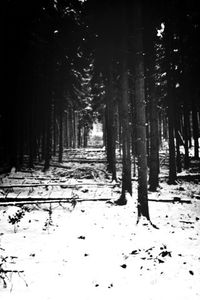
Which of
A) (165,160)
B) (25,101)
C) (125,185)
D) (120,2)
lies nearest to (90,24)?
(120,2)

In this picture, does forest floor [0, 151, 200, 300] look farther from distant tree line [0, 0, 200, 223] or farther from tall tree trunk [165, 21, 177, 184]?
tall tree trunk [165, 21, 177, 184]

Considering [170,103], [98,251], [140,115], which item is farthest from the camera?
[170,103]

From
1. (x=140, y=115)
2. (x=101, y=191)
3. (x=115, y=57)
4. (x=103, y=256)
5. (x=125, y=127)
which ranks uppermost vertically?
(x=115, y=57)

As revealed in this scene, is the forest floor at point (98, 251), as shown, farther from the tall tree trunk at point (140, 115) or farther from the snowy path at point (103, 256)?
the tall tree trunk at point (140, 115)

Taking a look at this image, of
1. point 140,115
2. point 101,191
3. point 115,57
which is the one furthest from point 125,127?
point 101,191

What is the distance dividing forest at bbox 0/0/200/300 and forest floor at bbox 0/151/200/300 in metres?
0.03

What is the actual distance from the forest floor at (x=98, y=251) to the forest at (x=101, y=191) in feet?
0.09

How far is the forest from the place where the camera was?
16.7 ft

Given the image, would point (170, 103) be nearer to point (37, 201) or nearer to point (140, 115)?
point (140, 115)

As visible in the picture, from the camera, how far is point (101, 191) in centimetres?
1341

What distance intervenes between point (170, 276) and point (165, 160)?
78.6 ft

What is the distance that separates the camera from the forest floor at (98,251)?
4633 millimetres

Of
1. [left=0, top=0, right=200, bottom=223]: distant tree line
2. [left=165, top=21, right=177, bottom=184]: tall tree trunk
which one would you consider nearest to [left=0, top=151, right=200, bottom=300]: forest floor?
[left=0, top=0, right=200, bottom=223]: distant tree line

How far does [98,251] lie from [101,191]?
711 centimetres
